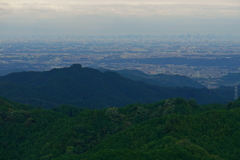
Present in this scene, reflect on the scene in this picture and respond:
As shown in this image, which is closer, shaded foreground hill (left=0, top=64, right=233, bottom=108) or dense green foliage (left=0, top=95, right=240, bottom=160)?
dense green foliage (left=0, top=95, right=240, bottom=160)

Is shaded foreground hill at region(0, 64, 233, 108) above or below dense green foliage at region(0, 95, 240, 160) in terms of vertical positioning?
below

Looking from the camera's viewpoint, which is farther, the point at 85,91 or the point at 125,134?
the point at 85,91

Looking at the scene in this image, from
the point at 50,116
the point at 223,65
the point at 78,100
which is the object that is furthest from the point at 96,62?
the point at 50,116

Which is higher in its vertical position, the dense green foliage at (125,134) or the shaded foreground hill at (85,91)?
the dense green foliage at (125,134)

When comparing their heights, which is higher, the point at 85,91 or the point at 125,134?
the point at 125,134

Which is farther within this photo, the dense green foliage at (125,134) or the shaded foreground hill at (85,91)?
the shaded foreground hill at (85,91)
